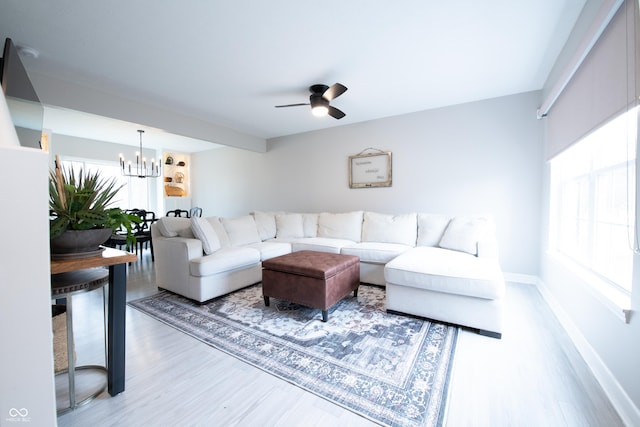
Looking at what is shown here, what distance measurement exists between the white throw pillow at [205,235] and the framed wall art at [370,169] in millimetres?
2491

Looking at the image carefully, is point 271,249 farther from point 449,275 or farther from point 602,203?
point 602,203

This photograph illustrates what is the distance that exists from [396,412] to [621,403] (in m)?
1.11

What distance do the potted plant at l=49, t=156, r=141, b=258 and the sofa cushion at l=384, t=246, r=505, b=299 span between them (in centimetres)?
203

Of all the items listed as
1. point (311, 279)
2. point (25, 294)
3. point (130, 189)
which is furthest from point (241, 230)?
point (130, 189)

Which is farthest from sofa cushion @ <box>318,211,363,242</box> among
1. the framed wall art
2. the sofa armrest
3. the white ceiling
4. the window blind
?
the window blind

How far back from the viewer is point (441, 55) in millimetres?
2385

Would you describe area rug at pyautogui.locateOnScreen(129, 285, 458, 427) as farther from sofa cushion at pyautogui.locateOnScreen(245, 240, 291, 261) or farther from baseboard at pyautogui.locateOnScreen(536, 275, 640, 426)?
baseboard at pyautogui.locateOnScreen(536, 275, 640, 426)

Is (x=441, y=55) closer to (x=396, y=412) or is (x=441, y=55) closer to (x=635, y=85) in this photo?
(x=635, y=85)

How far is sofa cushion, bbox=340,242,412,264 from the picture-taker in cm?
309

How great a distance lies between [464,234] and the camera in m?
2.97

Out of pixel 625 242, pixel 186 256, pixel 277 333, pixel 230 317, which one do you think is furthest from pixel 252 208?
pixel 625 242

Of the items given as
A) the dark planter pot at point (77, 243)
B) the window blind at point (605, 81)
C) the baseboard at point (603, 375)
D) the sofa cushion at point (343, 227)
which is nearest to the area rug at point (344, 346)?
the baseboard at point (603, 375)

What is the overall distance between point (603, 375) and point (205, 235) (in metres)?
3.29

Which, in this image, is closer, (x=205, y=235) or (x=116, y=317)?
(x=116, y=317)
